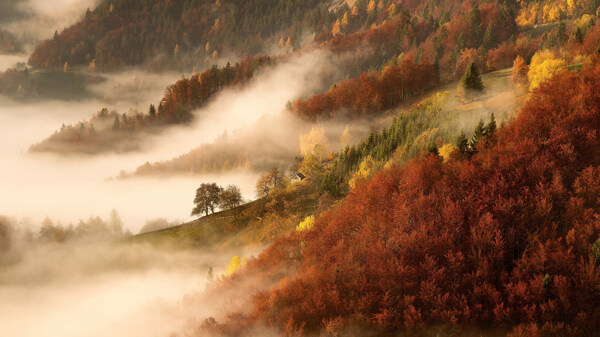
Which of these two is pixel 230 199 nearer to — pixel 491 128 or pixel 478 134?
pixel 478 134

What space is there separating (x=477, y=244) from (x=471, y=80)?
231ft

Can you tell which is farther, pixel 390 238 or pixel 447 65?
pixel 447 65

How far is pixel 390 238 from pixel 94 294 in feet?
333

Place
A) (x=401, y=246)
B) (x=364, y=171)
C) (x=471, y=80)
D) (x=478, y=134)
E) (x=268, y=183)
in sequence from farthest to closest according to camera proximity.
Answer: (x=268, y=183), (x=471, y=80), (x=364, y=171), (x=478, y=134), (x=401, y=246)

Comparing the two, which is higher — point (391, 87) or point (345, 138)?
point (391, 87)

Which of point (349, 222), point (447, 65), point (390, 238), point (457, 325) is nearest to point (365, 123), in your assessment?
point (447, 65)

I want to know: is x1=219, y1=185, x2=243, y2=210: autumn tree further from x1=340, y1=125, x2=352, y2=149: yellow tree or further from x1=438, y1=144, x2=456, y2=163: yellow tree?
x1=438, y1=144, x2=456, y2=163: yellow tree

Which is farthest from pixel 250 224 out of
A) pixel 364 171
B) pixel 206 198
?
pixel 364 171

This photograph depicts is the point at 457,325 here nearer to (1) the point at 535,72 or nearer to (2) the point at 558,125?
(2) the point at 558,125

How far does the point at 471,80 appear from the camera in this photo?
11438cm

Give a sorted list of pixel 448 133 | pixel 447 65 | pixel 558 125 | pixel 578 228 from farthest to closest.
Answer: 1. pixel 447 65
2. pixel 448 133
3. pixel 558 125
4. pixel 578 228

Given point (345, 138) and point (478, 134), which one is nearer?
point (478, 134)

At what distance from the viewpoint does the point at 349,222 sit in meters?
83.2

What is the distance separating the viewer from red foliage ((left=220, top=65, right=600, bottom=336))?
4997 centimetres
